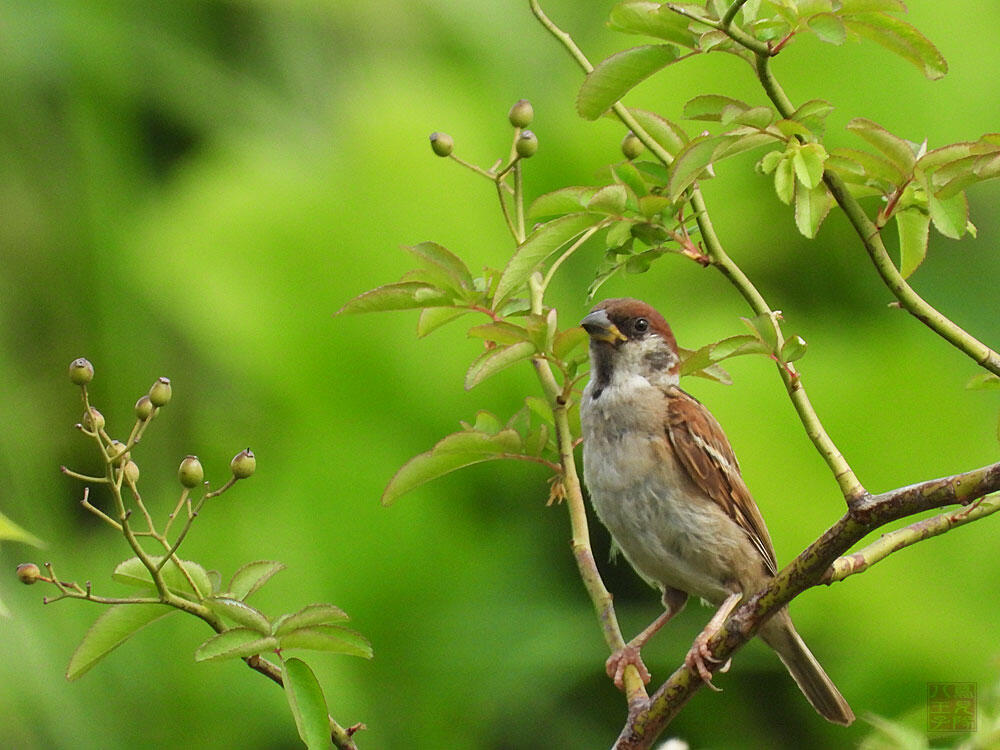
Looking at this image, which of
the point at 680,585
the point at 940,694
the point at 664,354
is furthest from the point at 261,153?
the point at 940,694

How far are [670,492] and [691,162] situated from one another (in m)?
0.70

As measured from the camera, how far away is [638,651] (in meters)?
1.31

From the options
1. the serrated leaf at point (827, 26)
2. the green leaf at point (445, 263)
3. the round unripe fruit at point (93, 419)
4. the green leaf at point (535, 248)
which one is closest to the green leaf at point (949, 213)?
the serrated leaf at point (827, 26)

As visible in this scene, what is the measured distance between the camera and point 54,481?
2369 mm

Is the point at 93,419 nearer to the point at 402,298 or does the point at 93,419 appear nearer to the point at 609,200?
the point at 402,298

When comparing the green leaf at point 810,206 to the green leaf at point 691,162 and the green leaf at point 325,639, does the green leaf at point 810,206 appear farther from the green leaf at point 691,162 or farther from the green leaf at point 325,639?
the green leaf at point 325,639

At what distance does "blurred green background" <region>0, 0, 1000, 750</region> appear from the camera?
2.27 m

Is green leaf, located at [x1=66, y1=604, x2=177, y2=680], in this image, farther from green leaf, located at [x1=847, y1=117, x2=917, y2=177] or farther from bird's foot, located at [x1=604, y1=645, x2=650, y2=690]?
green leaf, located at [x1=847, y1=117, x2=917, y2=177]

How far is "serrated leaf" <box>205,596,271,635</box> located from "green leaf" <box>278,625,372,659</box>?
2 cm

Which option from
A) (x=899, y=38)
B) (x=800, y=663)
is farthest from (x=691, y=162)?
(x=800, y=663)

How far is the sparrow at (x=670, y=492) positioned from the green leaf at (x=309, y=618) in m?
0.61

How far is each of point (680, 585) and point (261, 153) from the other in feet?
5.43

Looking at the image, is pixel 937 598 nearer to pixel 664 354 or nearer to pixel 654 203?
pixel 664 354

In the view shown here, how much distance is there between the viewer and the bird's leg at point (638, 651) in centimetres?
100
